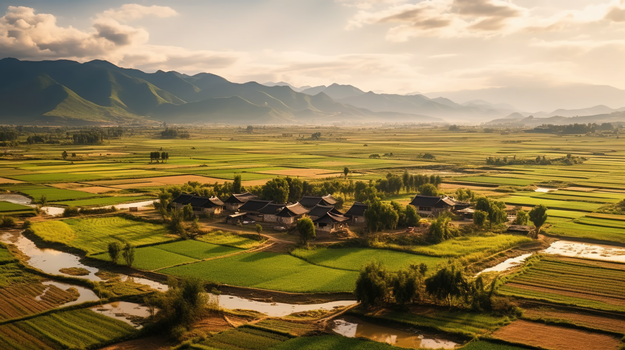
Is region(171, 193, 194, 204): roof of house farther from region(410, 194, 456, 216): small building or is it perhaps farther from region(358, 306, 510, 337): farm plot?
region(358, 306, 510, 337): farm plot

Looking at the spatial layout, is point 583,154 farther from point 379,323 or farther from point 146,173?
point 379,323

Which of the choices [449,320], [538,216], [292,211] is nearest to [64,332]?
[449,320]

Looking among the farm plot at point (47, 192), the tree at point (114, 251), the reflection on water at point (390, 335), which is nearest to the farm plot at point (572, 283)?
the reflection on water at point (390, 335)

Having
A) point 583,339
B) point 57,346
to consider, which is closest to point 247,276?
point 57,346

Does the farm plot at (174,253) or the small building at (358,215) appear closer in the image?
the farm plot at (174,253)

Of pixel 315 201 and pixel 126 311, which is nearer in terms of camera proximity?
pixel 126 311

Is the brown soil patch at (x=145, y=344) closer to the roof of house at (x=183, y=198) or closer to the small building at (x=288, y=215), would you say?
the small building at (x=288, y=215)

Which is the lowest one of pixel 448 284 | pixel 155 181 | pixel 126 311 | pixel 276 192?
pixel 126 311

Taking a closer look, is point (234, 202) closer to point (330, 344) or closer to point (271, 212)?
point (271, 212)

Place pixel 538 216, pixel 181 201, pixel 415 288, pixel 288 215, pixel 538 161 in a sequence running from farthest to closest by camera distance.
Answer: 1. pixel 538 161
2. pixel 181 201
3. pixel 288 215
4. pixel 538 216
5. pixel 415 288
